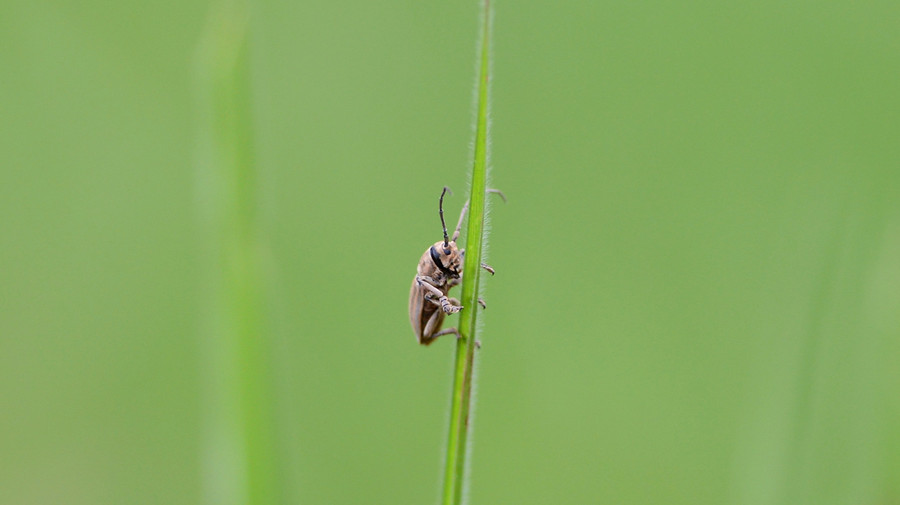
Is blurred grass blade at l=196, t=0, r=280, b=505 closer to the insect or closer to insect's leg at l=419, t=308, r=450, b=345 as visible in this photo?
the insect

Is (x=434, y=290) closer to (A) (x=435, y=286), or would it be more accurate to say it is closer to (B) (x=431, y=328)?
(A) (x=435, y=286)

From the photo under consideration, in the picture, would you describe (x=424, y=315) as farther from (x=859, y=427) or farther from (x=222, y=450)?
(x=859, y=427)

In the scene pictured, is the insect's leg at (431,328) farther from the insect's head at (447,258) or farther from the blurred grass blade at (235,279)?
the blurred grass blade at (235,279)

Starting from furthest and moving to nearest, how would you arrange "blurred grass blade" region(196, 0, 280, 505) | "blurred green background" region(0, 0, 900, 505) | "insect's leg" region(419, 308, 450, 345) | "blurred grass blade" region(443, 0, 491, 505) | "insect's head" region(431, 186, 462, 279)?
"blurred green background" region(0, 0, 900, 505) < "insect's leg" region(419, 308, 450, 345) < "insect's head" region(431, 186, 462, 279) < "blurred grass blade" region(196, 0, 280, 505) < "blurred grass blade" region(443, 0, 491, 505)

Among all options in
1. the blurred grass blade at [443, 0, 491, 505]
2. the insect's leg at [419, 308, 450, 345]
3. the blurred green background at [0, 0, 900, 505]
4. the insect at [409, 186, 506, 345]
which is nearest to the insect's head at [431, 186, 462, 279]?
the insect at [409, 186, 506, 345]

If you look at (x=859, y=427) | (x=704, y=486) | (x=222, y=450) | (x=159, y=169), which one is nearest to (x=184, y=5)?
(x=159, y=169)

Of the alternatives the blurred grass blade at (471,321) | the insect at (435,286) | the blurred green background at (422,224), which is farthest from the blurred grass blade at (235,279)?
the blurred green background at (422,224)
